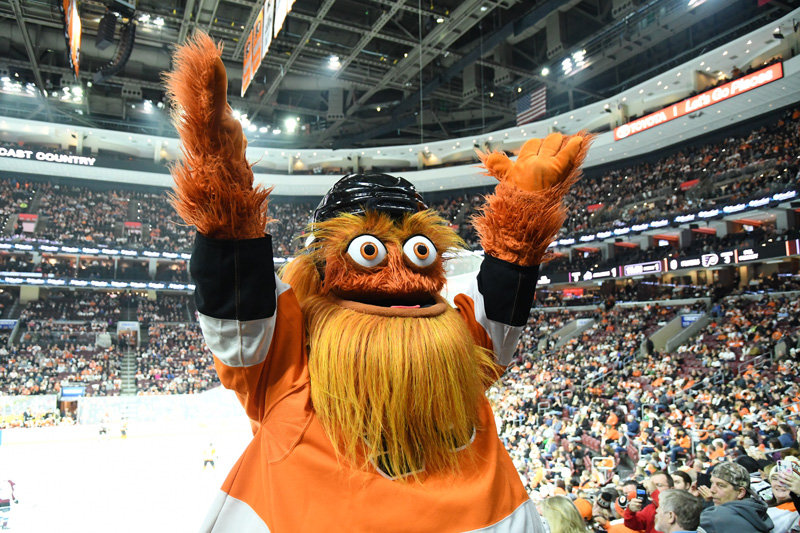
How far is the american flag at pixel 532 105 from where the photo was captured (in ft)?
63.4

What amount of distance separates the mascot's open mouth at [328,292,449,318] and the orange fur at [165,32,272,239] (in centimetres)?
36

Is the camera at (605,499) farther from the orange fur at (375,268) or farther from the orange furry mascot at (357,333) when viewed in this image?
the orange fur at (375,268)

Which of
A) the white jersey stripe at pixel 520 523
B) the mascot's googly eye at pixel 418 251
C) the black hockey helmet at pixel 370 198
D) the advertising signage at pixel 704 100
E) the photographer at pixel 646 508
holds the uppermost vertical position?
the advertising signage at pixel 704 100

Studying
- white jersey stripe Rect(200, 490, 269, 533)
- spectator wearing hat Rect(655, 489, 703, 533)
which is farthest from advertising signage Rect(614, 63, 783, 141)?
white jersey stripe Rect(200, 490, 269, 533)

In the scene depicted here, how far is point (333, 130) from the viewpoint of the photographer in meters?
26.5

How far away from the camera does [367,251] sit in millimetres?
1451

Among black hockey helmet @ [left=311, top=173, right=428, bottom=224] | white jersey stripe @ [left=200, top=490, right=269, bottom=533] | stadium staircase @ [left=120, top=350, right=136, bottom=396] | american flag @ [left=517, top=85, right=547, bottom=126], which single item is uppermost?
american flag @ [left=517, top=85, right=547, bottom=126]

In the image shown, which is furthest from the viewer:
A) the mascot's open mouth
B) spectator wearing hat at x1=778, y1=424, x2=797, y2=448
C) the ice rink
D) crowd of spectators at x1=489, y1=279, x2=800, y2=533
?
the ice rink

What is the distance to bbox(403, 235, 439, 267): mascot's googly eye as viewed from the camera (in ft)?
4.92

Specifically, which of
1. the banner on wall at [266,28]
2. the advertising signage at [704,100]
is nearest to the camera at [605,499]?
the banner on wall at [266,28]

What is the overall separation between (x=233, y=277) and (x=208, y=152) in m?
0.27

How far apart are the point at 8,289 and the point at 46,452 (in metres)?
13.4

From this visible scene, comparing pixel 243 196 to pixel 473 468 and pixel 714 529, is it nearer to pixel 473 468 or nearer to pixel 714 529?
pixel 473 468

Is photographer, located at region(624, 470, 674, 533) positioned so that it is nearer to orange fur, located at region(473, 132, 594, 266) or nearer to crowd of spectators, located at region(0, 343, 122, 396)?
orange fur, located at region(473, 132, 594, 266)
